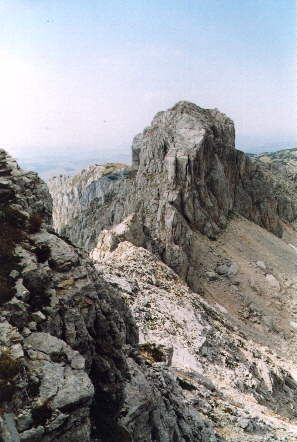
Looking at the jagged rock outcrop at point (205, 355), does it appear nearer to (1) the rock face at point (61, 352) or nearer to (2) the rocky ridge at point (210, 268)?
(2) the rocky ridge at point (210, 268)

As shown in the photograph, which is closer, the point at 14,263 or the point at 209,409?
the point at 14,263

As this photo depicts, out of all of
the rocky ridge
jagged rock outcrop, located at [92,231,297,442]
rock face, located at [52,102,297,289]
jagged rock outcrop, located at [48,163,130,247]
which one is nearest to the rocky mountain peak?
rock face, located at [52,102,297,289]

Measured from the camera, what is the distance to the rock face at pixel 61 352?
1320 centimetres

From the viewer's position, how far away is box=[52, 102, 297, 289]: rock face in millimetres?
64500

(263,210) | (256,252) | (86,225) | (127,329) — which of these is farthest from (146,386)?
(86,225)

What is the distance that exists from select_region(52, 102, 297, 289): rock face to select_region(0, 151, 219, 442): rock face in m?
37.3

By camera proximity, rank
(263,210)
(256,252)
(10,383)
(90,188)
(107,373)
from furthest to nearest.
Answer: (90,188)
(263,210)
(256,252)
(107,373)
(10,383)

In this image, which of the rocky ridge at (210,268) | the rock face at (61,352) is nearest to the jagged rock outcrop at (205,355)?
the rocky ridge at (210,268)

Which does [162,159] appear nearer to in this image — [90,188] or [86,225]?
[86,225]

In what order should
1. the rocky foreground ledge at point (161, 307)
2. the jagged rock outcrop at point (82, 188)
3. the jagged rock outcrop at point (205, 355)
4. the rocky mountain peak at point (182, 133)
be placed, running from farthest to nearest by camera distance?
the jagged rock outcrop at point (82, 188) → the rocky mountain peak at point (182, 133) → the jagged rock outcrop at point (205, 355) → the rocky foreground ledge at point (161, 307)

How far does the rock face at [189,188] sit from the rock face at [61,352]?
122ft

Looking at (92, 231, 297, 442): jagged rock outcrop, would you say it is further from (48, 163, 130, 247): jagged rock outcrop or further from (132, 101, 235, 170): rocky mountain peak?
(48, 163, 130, 247): jagged rock outcrop

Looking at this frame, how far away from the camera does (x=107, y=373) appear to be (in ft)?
57.7

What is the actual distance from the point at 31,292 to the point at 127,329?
7863mm
